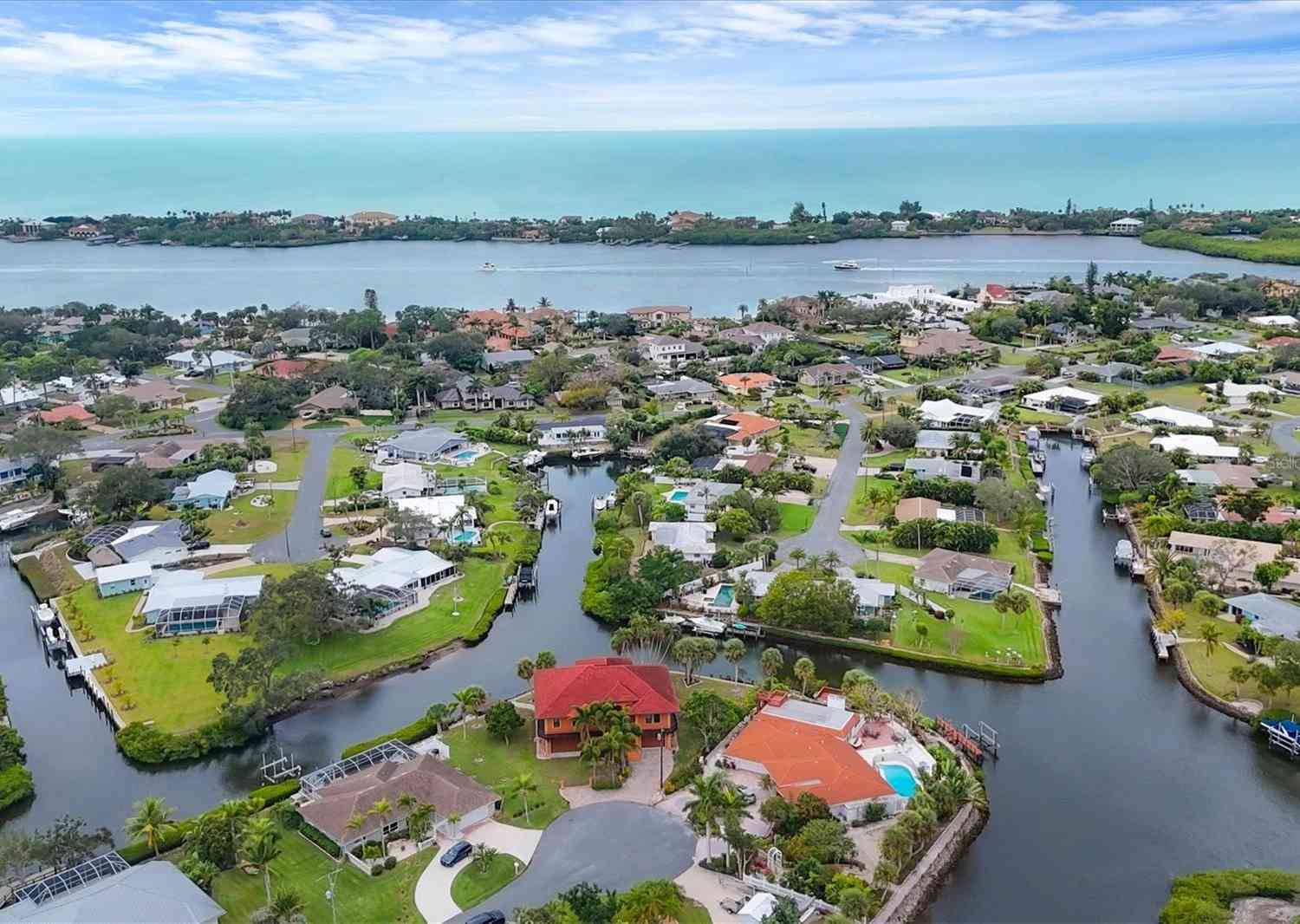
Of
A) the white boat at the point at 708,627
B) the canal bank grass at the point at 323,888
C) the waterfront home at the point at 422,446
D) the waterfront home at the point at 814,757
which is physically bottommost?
the canal bank grass at the point at 323,888

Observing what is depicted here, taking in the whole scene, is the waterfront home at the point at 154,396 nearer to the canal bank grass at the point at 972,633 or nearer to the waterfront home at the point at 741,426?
the waterfront home at the point at 741,426

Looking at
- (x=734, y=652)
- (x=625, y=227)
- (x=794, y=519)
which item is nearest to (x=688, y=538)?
(x=794, y=519)

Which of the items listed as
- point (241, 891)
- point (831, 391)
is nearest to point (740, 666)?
point (241, 891)

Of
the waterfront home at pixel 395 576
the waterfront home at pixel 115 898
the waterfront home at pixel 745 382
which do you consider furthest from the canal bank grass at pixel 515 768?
the waterfront home at pixel 745 382

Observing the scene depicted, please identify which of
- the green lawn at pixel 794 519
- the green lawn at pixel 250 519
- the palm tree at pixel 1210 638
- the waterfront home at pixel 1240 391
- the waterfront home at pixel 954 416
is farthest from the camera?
the waterfront home at pixel 1240 391

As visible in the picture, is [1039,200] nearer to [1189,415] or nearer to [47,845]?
[1189,415]
